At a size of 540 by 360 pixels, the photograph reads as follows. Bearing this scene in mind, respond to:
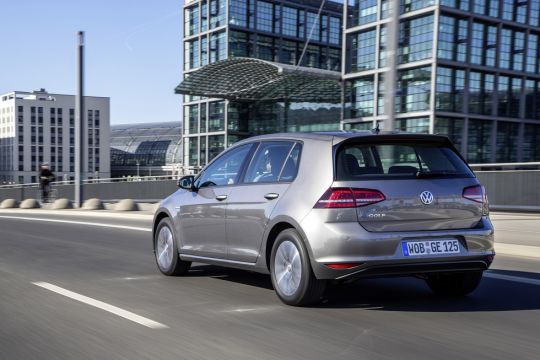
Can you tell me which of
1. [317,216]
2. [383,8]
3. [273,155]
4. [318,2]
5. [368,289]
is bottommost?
[368,289]

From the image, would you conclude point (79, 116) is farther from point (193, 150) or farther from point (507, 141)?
point (193, 150)

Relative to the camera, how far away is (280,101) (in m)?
66.3

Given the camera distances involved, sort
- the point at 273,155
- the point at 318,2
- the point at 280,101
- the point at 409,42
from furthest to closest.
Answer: the point at 318,2 < the point at 280,101 < the point at 409,42 < the point at 273,155

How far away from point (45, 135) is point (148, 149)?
42852mm

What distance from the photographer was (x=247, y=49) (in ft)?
232

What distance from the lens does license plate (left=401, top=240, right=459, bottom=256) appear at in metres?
5.37

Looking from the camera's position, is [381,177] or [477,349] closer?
[477,349]

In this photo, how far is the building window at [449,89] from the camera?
4947 centimetres

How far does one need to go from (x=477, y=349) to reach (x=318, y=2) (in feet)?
250

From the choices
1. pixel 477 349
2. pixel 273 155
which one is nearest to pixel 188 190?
pixel 273 155

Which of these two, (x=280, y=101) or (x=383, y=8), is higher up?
(x=383, y=8)

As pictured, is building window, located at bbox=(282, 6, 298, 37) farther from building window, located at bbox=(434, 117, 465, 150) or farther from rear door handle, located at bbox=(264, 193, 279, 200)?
rear door handle, located at bbox=(264, 193, 279, 200)

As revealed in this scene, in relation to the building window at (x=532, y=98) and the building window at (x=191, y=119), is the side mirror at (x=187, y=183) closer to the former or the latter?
the building window at (x=532, y=98)

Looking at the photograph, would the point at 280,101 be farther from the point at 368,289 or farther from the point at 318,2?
the point at 368,289
